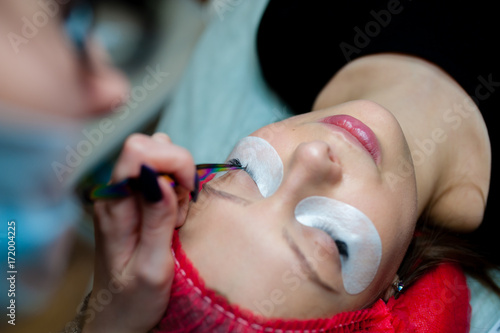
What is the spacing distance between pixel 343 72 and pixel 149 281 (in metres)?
0.75

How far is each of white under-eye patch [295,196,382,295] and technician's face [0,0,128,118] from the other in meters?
1.12

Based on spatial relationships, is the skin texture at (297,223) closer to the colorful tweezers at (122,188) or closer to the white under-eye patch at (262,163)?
the white under-eye patch at (262,163)

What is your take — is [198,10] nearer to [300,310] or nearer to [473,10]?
[473,10]

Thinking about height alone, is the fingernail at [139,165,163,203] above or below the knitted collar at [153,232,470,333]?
above

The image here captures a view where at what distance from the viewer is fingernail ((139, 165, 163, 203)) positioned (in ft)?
1.76

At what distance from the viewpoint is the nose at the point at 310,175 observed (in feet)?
2.20

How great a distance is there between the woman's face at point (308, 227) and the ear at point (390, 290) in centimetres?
10

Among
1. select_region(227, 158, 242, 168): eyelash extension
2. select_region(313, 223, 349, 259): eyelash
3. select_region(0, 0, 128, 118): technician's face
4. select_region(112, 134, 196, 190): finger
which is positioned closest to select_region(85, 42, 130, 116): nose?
select_region(0, 0, 128, 118): technician's face

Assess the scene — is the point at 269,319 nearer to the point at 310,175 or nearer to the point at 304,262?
the point at 304,262

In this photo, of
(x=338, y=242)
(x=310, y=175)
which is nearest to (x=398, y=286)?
(x=338, y=242)

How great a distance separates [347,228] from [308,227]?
7cm

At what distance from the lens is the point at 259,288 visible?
0.65 m

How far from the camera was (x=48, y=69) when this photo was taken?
4.77 feet

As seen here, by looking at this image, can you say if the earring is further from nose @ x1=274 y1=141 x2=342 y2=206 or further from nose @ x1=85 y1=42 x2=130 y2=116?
nose @ x1=85 y1=42 x2=130 y2=116
